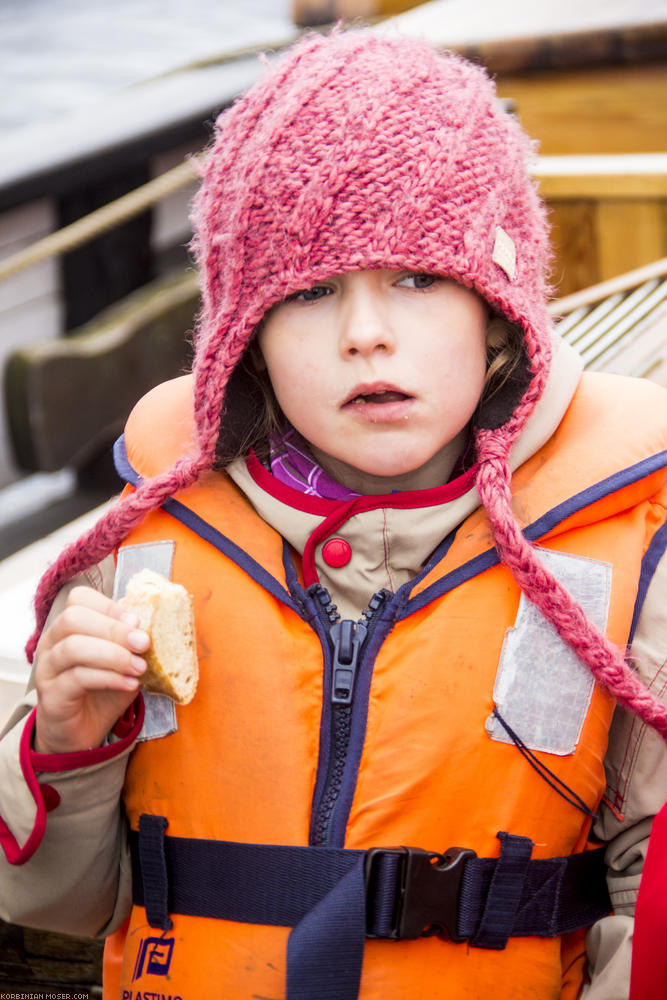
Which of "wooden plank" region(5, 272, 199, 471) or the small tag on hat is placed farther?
"wooden plank" region(5, 272, 199, 471)

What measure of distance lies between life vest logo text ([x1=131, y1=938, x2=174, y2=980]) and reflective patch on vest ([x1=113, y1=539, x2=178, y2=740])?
9.8 inches

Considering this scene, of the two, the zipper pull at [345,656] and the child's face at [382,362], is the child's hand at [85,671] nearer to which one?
the zipper pull at [345,656]

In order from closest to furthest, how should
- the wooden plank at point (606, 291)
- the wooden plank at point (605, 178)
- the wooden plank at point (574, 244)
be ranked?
the wooden plank at point (606, 291) → the wooden plank at point (605, 178) → the wooden plank at point (574, 244)

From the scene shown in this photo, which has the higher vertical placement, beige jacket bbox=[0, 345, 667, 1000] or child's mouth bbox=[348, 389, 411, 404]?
child's mouth bbox=[348, 389, 411, 404]

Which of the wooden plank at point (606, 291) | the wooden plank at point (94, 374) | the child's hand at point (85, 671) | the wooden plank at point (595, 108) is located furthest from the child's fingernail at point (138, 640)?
the wooden plank at point (595, 108)

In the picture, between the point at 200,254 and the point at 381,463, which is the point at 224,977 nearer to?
the point at 381,463

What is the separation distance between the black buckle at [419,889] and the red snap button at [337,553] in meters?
0.35

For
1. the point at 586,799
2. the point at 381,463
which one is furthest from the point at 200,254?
the point at 586,799

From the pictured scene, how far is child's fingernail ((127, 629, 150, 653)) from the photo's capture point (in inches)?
48.0

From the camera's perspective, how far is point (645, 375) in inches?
81.8

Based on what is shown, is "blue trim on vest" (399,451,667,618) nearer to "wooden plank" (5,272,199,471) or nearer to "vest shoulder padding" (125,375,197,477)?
"vest shoulder padding" (125,375,197,477)

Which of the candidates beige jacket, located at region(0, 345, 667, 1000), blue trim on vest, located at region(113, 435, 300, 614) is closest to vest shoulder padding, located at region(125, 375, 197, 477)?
blue trim on vest, located at region(113, 435, 300, 614)

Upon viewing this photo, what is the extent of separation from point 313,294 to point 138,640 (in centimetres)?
47

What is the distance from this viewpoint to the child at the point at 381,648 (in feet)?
4.16
